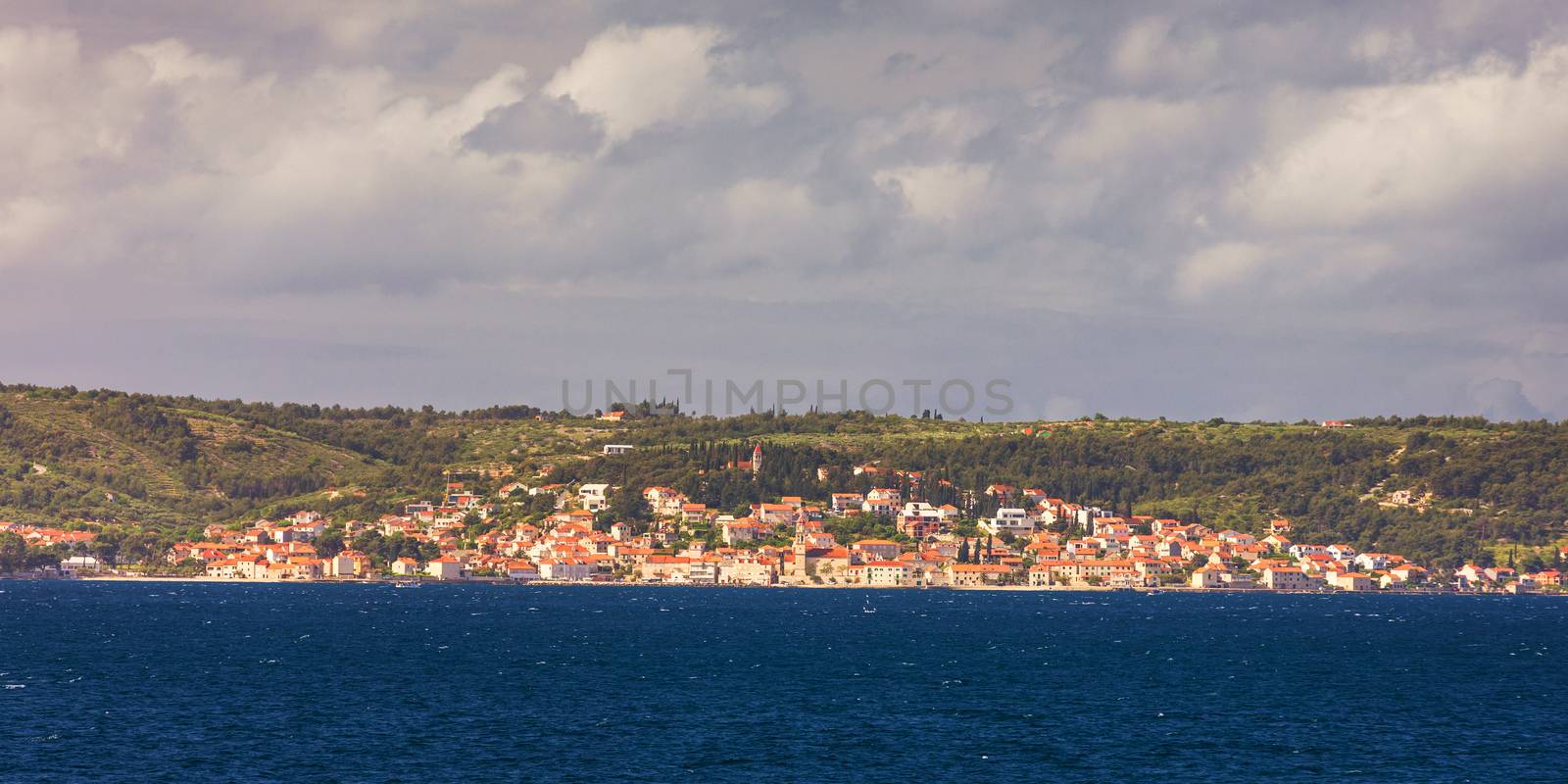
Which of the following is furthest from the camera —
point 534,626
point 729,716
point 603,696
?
point 534,626

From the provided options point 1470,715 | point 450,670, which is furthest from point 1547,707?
point 450,670

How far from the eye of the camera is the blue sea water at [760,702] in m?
64.5

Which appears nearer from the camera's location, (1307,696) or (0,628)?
(1307,696)

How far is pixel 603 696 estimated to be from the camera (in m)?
85.3

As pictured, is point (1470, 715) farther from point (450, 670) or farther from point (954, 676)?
point (450, 670)

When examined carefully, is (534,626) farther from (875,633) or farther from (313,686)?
(313,686)

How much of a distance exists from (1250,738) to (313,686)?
151 feet

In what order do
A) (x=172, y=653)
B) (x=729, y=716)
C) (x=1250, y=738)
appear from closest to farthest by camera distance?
1. (x=1250, y=738)
2. (x=729, y=716)
3. (x=172, y=653)

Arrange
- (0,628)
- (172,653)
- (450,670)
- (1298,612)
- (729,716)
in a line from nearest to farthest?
1. (729,716)
2. (450,670)
3. (172,653)
4. (0,628)
5. (1298,612)

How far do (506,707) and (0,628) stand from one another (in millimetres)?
69031

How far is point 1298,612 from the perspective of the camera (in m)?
186

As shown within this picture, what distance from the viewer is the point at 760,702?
3314 inches

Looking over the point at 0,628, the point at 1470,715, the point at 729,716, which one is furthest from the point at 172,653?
the point at 1470,715

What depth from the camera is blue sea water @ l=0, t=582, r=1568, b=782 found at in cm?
6450
